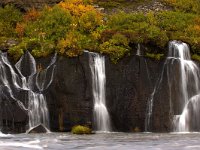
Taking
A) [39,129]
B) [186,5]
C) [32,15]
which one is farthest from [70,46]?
[186,5]

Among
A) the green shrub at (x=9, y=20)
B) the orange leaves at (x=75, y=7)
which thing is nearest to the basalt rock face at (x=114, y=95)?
the green shrub at (x=9, y=20)

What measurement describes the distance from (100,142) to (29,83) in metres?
9.62

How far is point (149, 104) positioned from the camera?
35750 millimetres

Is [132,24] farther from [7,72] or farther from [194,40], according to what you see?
[7,72]

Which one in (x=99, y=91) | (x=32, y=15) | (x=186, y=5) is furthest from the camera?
(x=186, y=5)

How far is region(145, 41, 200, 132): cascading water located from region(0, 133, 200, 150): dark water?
355 centimetres

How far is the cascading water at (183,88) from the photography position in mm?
35500

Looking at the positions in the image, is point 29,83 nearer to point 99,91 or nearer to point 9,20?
point 99,91

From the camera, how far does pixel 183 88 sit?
36.3 metres

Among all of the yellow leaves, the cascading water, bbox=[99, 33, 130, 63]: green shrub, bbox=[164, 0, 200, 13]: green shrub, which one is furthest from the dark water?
bbox=[164, 0, 200, 13]: green shrub

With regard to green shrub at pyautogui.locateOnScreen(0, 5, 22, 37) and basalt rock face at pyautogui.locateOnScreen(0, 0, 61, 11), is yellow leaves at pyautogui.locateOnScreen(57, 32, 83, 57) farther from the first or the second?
basalt rock face at pyautogui.locateOnScreen(0, 0, 61, 11)

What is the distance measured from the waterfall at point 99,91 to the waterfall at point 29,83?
261cm

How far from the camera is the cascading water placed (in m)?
35.5

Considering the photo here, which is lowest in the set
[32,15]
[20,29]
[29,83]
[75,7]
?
[29,83]
